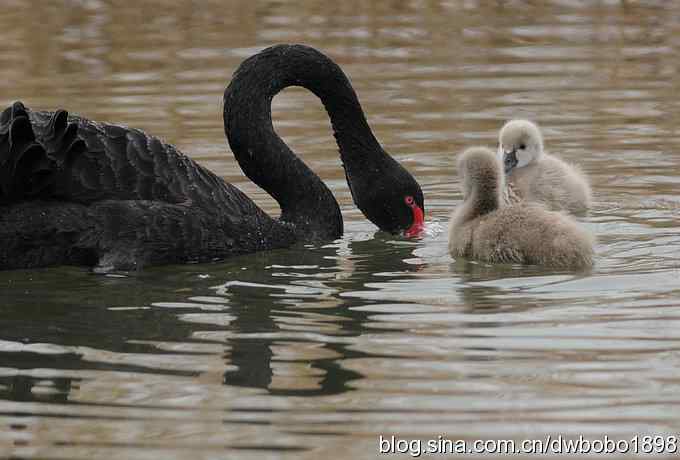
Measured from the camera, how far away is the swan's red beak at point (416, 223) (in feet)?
25.1

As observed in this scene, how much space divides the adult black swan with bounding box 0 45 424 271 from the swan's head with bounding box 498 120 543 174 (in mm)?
688

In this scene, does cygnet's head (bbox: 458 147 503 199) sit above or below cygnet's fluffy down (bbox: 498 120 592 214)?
above

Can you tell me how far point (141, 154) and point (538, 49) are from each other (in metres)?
6.68

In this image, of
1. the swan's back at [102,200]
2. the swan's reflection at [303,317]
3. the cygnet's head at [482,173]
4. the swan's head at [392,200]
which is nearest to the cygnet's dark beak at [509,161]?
the swan's head at [392,200]

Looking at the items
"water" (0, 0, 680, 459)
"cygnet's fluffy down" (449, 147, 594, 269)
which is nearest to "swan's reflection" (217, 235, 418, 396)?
"water" (0, 0, 680, 459)

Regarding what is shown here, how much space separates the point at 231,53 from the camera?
1307 centimetres

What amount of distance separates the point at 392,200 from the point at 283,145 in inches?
27.7

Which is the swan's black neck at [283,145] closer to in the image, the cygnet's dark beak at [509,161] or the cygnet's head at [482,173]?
the cygnet's dark beak at [509,161]

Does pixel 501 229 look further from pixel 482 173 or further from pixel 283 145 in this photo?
pixel 283 145

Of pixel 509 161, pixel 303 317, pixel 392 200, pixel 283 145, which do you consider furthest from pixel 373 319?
pixel 509 161

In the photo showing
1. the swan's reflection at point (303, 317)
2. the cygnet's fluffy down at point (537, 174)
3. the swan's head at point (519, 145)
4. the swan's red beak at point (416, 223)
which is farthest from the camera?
the swan's head at point (519, 145)

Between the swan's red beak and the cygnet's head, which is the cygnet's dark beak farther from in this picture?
the cygnet's head

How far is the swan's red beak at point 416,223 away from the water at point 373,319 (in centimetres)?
9

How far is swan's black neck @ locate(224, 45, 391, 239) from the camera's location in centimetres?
773
